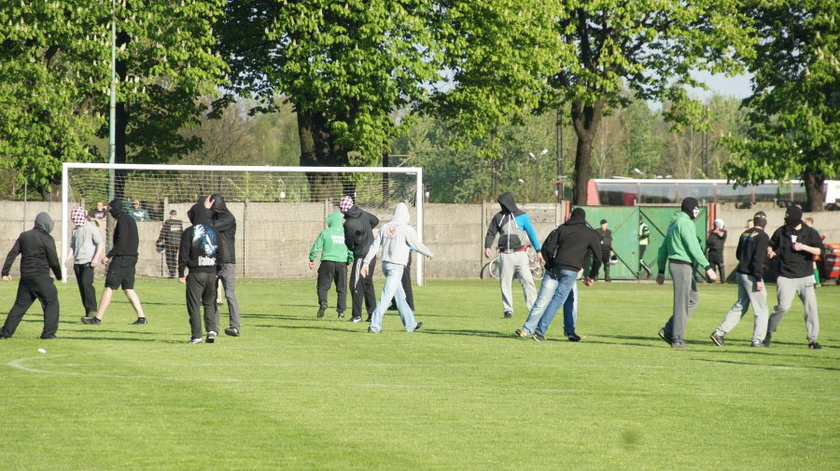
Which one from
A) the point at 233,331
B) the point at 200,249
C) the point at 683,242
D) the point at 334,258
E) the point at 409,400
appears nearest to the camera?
the point at 409,400

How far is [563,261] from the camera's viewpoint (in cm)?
1731

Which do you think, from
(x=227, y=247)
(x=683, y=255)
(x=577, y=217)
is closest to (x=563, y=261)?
(x=577, y=217)

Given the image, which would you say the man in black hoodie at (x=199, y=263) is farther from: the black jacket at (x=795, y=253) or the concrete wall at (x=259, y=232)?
the concrete wall at (x=259, y=232)

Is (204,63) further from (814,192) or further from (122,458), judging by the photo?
(122,458)

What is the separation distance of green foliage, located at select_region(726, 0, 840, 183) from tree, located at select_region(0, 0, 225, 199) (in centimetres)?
1864

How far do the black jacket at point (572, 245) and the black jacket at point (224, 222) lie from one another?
423cm

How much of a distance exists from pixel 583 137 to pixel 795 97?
746cm

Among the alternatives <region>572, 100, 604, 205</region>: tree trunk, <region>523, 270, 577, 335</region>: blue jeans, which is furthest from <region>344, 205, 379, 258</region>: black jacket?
<region>572, 100, 604, 205</region>: tree trunk

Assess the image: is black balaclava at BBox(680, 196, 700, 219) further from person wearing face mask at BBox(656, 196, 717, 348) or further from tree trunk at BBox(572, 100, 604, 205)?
tree trunk at BBox(572, 100, 604, 205)

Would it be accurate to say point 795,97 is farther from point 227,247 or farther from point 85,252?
point 227,247

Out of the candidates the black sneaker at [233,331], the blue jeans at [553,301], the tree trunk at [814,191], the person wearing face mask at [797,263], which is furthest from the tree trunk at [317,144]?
the person wearing face mask at [797,263]

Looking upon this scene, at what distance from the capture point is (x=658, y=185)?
2670 inches

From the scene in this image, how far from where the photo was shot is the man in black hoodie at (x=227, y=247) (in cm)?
1739

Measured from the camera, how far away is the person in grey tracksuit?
17625 millimetres
